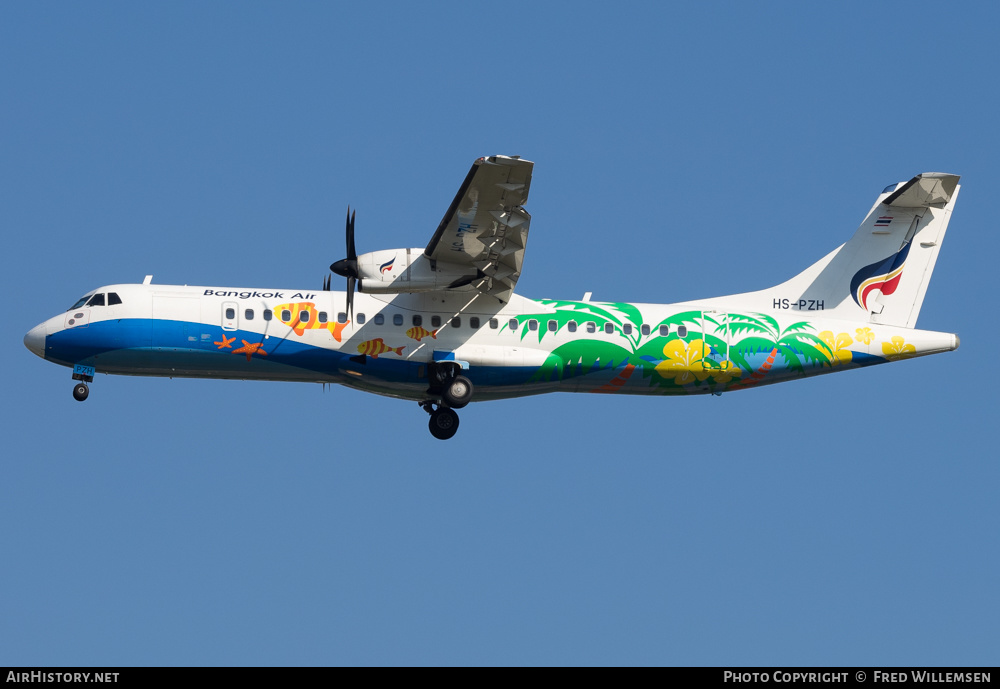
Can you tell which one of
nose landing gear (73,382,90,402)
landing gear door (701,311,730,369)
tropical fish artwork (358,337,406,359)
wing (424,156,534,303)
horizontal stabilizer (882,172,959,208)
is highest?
horizontal stabilizer (882,172,959,208)

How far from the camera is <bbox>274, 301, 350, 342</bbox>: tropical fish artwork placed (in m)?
23.7

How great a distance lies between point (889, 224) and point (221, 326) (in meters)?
14.4

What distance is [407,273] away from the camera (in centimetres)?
2278

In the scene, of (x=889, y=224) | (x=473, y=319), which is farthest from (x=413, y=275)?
(x=889, y=224)

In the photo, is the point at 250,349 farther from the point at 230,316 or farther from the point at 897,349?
the point at 897,349

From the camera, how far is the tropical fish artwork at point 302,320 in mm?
23734

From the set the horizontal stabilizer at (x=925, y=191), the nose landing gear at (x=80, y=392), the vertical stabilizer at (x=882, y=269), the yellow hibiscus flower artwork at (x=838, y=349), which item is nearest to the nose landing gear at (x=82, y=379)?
the nose landing gear at (x=80, y=392)

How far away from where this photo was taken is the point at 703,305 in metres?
25.6

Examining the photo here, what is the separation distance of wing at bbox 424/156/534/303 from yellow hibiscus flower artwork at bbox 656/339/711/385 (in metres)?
3.48

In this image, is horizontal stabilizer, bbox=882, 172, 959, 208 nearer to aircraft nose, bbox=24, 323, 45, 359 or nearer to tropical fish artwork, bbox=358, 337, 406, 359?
tropical fish artwork, bbox=358, 337, 406, 359

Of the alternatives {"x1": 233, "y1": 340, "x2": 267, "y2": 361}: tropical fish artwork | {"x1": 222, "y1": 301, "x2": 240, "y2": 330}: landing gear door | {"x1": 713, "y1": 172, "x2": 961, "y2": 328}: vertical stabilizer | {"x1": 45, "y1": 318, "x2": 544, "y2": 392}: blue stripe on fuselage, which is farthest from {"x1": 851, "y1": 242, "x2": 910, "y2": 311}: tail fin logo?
{"x1": 222, "y1": 301, "x2": 240, "y2": 330}: landing gear door

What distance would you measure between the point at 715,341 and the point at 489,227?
5.66m
